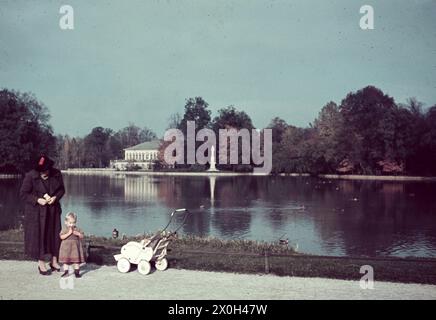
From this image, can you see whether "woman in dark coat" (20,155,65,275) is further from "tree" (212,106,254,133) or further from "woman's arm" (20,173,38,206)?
"tree" (212,106,254,133)

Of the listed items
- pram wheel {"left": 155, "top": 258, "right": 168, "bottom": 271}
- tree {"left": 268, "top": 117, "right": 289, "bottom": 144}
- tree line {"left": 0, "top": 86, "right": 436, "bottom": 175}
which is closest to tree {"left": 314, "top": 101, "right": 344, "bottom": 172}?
tree line {"left": 0, "top": 86, "right": 436, "bottom": 175}

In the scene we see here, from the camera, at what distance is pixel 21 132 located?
68.3m

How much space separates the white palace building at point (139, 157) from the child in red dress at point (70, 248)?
103779mm

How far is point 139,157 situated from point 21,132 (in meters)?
59.5

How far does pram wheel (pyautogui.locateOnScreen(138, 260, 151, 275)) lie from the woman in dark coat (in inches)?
62.3

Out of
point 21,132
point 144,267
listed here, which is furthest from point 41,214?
point 21,132

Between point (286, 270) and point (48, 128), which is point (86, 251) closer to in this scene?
point (286, 270)

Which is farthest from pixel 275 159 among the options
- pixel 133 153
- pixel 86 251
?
pixel 86 251

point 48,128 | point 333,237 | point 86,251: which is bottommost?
point 333,237

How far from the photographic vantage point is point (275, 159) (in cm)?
8762

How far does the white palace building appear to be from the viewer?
116 m

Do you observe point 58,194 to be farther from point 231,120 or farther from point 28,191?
point 231,120

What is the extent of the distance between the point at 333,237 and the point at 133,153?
110132 mm
